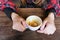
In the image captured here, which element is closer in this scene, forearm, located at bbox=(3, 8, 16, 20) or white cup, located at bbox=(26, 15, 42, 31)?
white cup, located at bbox=(26, 15, 42, 31)

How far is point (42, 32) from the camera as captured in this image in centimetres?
92

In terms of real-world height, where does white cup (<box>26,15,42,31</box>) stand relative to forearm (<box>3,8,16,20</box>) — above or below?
below

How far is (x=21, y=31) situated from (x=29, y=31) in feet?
0.15

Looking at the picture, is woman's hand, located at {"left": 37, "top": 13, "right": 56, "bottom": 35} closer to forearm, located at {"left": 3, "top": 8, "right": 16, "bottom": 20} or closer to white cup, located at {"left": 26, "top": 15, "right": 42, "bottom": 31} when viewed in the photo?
white cup, located at {"left": 26, "top": 15, "right": 42, "bottom": 31}

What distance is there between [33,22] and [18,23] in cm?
9

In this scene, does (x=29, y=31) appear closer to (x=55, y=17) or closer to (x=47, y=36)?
(x=47, y=36)

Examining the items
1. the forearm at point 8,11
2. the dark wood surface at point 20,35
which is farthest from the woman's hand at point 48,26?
the forearm at point 8,11

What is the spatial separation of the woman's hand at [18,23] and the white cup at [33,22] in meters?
0.04

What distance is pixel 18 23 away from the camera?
965mm

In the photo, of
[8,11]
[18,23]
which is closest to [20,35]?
[18,23]

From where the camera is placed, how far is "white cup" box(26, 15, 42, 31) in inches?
35.4

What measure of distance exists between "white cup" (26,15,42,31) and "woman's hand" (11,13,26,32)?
4cm

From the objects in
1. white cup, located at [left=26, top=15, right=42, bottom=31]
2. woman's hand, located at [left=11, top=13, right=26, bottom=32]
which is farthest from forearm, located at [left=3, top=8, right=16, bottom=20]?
white cup, located at [left=26, top=15, right=42, bottom=31]

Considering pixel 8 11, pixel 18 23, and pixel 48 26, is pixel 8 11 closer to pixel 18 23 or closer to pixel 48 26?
pixel 18 23
